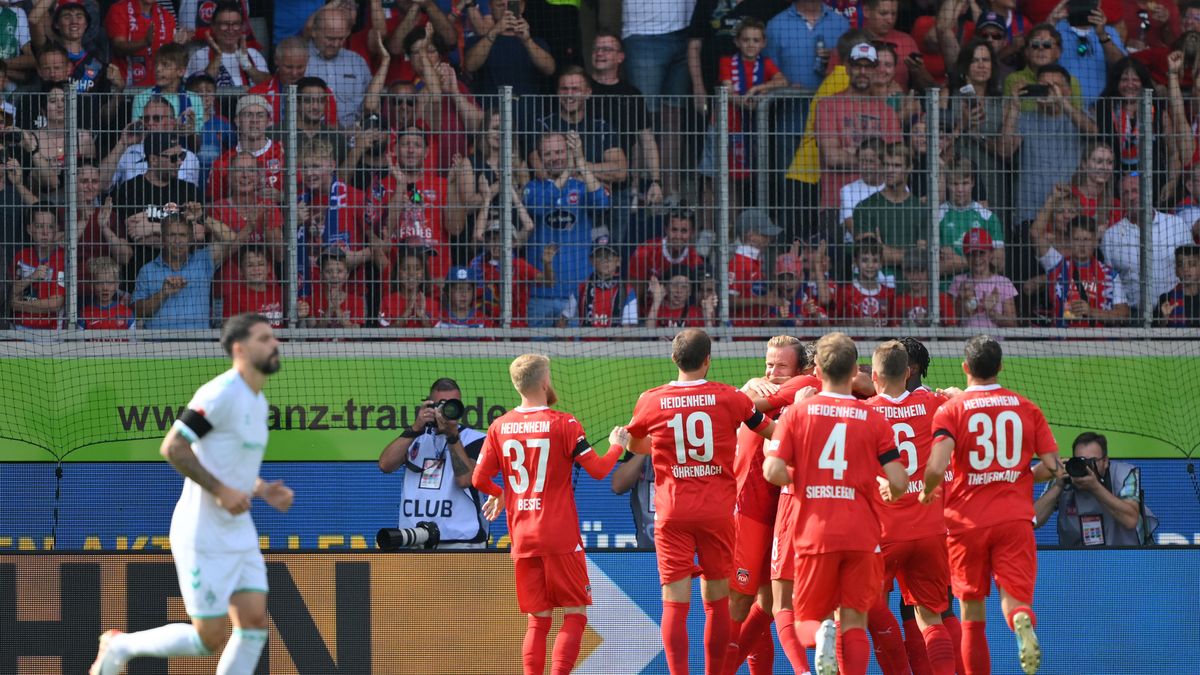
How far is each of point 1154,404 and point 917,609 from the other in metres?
4.55

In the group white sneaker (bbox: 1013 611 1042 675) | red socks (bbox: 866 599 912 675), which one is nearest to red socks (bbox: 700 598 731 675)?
red socks (bbox: 866 599 912 675)

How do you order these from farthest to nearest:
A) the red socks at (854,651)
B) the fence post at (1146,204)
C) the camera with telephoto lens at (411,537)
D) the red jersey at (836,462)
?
1. the fence post at (1146,204)
2. the camera with telephoto lens at (411,537)
3. the red socks at (854,651)
4. the red jersey at (836,462)

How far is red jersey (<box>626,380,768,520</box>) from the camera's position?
861 cm

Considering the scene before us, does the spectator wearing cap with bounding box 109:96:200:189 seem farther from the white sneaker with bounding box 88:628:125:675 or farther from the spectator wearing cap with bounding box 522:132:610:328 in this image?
the white sneaker with bounding box 88:628:125:675

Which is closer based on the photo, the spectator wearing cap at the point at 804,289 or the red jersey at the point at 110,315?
the red jersey at the point at 110,315

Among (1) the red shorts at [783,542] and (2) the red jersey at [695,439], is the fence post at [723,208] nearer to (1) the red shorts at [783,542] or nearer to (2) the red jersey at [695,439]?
(2) the red jersey at [695,439]

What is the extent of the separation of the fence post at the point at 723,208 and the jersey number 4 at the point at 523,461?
3721 mm

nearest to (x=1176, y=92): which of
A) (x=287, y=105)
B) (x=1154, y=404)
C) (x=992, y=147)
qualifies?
(x=992, y=147)

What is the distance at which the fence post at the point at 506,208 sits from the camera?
471 inches

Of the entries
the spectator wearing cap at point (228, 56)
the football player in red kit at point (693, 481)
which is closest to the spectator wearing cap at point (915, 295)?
the football player in red kit at point (693, 481)

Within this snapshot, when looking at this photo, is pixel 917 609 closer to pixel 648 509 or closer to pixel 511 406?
pixel 648 509

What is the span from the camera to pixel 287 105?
38.8ft

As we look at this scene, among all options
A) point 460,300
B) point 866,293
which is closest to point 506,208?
point 460,300

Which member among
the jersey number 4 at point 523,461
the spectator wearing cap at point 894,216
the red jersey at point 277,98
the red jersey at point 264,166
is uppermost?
the red jersey at point 277,98
